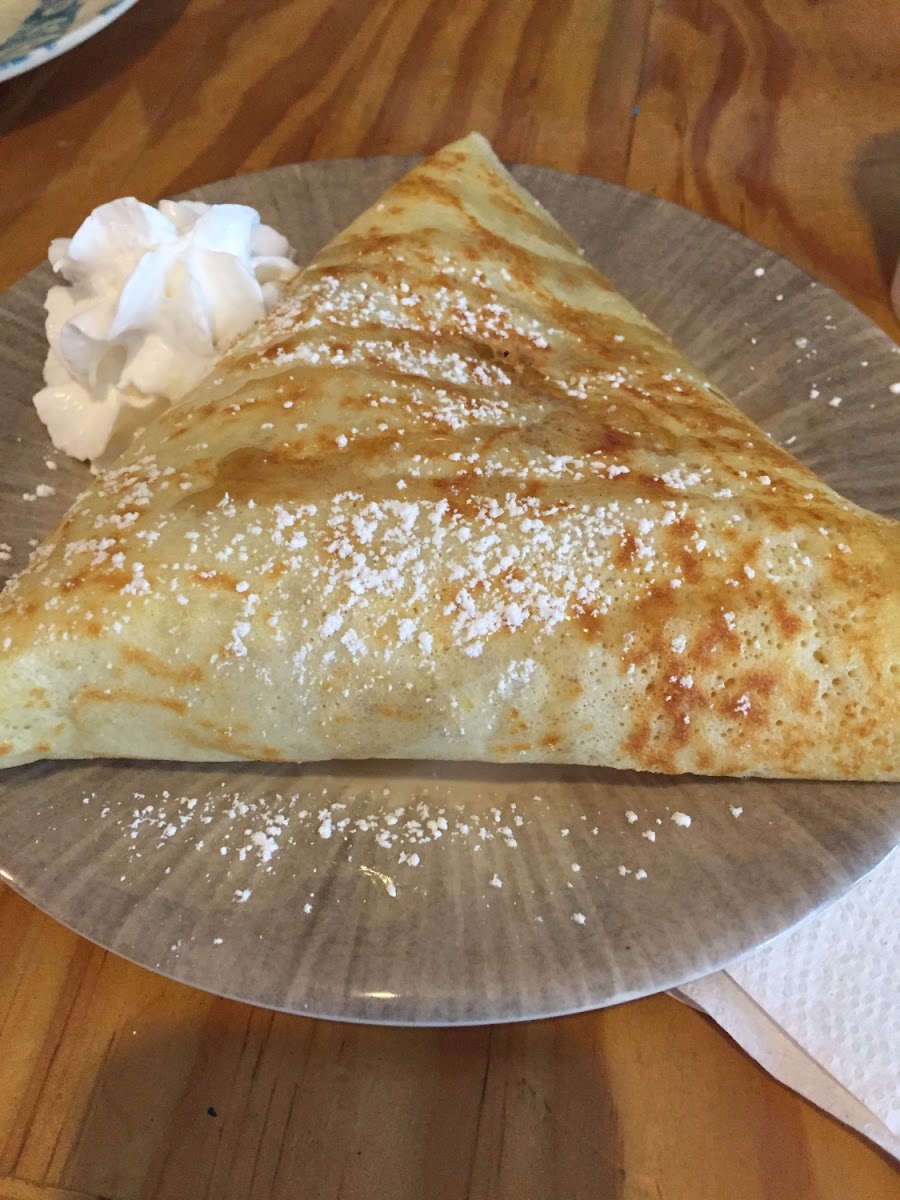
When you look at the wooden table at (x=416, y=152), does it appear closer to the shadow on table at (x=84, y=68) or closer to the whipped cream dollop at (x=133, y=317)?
the shadow on table at (x=84, y=68)

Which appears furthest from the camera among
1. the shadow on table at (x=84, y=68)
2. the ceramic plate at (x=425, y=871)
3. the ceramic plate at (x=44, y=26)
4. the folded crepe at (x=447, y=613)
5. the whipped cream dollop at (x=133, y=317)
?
the shadow on table at (x=84, y=68)

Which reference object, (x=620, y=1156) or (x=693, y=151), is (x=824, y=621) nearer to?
(x=620, y=1156)

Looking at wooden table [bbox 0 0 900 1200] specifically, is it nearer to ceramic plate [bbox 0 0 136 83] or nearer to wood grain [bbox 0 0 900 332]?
wood grain [bbox 0 0 900 332]

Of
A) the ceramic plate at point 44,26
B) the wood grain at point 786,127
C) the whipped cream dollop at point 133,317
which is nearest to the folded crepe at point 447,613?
the whipped cream dollop at point 133,317

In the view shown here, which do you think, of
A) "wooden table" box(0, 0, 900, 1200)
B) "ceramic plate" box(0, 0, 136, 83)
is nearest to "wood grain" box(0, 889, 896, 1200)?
"wooden table" box(0, 0, 900, 1200)

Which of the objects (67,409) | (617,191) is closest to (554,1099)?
(67,409)

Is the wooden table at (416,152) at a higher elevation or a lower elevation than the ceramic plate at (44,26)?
lower

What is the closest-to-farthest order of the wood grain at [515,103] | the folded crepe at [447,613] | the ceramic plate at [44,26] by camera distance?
the folded crepe at [447,613]
the ceramic plate at [44,26]
the wood grain at [515,103]

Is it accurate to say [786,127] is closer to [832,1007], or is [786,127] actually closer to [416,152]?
[416,152]
